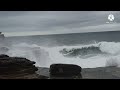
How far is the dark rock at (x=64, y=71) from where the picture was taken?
5.77 metres

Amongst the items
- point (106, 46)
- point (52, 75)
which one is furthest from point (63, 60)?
point (106, 46)

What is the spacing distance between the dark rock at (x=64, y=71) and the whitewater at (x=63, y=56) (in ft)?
0.20

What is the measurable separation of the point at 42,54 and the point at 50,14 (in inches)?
24.4

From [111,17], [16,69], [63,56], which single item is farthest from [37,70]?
[111,17]

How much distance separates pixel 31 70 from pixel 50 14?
0.90 metres

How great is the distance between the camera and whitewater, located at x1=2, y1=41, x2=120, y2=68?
5.79 meters

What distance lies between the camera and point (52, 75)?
19.0ft

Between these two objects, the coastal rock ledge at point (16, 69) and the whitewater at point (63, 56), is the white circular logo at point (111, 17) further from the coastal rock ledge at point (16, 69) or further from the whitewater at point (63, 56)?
the coastal rock ledge at point (16, 69)

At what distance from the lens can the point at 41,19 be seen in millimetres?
5824

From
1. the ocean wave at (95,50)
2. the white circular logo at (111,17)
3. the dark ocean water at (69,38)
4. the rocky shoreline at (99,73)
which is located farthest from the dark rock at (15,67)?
the white circular logo at (111,17)
